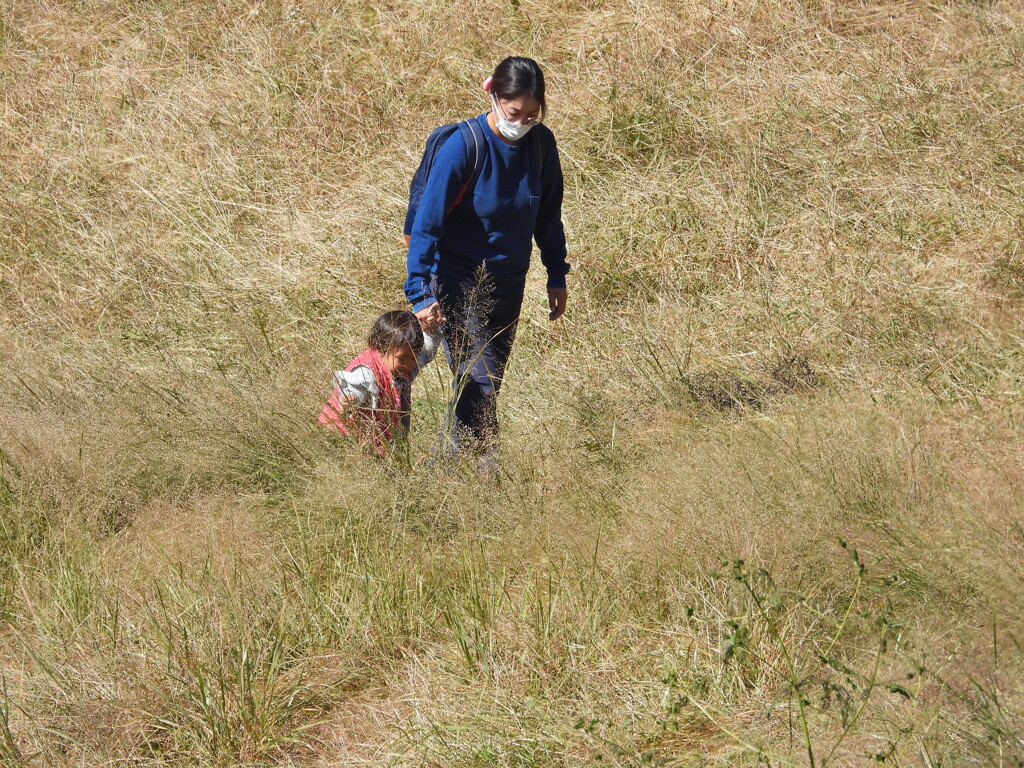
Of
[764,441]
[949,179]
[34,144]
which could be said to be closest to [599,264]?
[949,179]

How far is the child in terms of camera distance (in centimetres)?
418

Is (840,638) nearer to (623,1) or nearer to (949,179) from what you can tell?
(949,179)

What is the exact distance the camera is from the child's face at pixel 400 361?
429cm

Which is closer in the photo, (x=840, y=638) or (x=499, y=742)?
(x=499, y=742)

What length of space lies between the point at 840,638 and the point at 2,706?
2329 mm

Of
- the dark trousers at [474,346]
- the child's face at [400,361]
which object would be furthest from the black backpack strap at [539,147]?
the child's face at [400,361]

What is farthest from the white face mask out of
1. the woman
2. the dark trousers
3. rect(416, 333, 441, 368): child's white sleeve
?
rect(416, 333, 441, 368): child's white sleeve

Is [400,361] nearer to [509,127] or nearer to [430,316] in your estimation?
[430,316]

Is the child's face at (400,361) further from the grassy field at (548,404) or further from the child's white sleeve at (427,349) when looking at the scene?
the grassy field at (548,404)

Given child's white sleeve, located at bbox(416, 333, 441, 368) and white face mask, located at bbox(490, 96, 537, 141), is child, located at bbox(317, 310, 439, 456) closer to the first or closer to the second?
child's white sleeve, located at bbox(416, 333, 441, 368)

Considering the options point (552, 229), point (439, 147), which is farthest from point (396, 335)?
point (552, 229)

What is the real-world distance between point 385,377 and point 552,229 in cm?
102

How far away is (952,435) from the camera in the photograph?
394 cm

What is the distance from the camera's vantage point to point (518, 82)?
397cm
